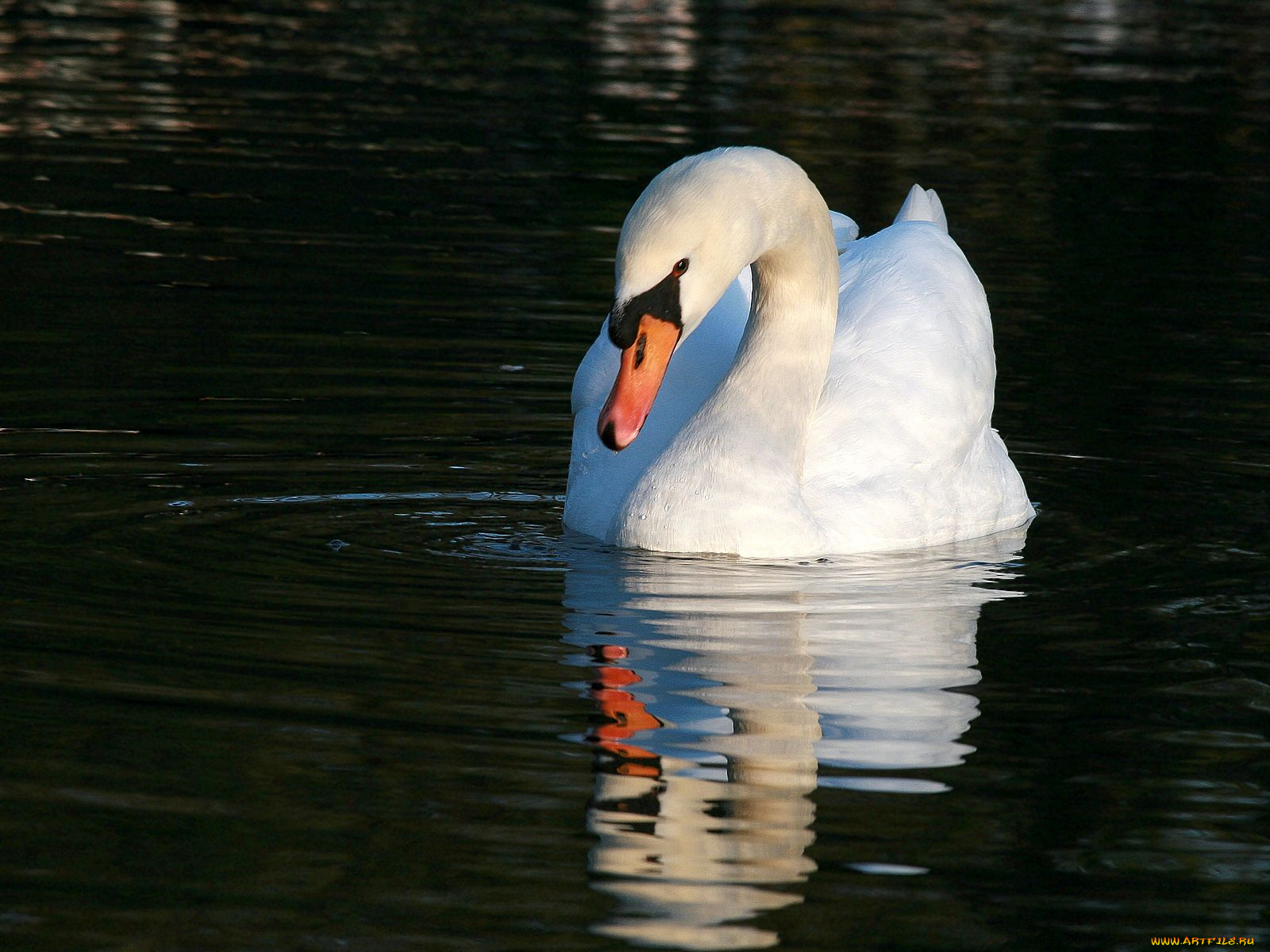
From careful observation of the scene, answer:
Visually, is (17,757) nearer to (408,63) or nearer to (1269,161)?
(1269,161)

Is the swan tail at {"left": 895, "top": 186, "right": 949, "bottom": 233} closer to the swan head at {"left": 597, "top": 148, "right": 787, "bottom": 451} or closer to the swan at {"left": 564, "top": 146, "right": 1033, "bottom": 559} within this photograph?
the swan at {"left": 564, "top": 146, "right": 1033, "bottom": 559}

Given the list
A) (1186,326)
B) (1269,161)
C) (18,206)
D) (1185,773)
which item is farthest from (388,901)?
(1269,161)

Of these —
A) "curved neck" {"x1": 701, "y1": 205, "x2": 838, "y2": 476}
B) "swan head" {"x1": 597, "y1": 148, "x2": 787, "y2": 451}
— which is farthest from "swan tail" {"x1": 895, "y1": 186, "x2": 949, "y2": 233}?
"swan head" {"x1": 597, "y1": 148, "x2": 787, "y2": 451}

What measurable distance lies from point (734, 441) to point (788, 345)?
1.69ft

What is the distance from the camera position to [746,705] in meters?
5.84

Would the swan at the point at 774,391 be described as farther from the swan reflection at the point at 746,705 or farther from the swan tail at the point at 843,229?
the swan tail at the point at 843,229

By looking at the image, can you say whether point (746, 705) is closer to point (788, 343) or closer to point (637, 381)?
point (637, 381)

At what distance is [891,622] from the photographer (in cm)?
674

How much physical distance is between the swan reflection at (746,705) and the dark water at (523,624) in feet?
0.05

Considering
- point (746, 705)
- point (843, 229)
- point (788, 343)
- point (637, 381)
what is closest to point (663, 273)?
point (637, 381)

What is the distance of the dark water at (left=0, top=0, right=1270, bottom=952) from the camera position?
4.68 metres

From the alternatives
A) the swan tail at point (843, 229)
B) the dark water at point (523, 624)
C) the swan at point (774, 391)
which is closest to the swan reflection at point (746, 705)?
the dark water at point (523, 624)

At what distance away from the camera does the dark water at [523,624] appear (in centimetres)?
468

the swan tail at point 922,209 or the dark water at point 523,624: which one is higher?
the swan tail at point 922,209
